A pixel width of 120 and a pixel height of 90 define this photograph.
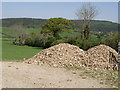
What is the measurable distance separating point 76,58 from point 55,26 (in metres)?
20.9

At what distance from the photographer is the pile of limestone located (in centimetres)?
941

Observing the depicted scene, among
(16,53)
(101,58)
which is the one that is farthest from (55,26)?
(101,58)

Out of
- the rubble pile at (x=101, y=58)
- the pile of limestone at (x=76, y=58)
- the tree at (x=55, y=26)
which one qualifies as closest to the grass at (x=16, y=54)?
the pile of limestone at (x=76, y=58)

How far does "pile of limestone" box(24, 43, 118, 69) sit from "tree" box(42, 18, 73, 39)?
1990 centimetres

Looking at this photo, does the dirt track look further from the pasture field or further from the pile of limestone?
the pasture field

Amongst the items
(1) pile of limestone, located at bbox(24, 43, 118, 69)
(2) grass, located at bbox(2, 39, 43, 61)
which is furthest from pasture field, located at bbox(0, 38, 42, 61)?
(1) pile of limestone, located at bbox(24, 43, 118, 69)

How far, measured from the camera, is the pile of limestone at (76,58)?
941 cm

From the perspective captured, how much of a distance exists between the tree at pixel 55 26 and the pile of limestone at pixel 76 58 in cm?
1990

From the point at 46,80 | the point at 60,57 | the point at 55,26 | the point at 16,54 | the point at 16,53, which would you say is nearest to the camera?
the point at 46,80

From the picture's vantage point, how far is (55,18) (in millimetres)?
30703

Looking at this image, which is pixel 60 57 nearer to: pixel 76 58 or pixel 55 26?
pixel 76 58

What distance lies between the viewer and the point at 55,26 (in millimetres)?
30547

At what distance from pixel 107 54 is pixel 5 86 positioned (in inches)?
226

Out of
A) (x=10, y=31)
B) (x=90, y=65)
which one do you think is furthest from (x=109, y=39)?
(x=10, y=31)
